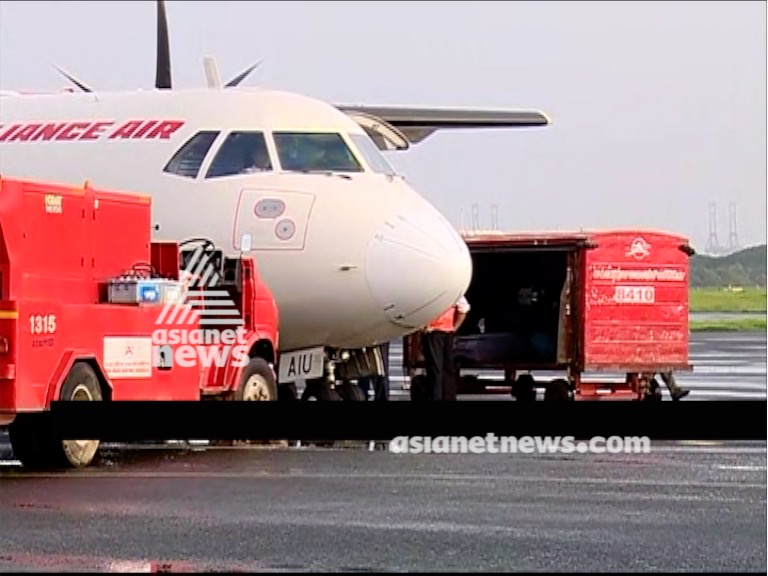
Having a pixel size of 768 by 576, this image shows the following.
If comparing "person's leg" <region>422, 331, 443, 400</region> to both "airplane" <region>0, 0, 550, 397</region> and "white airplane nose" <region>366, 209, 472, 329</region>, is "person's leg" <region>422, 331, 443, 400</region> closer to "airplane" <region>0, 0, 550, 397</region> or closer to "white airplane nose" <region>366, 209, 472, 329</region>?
"airplane" <region>0, 0, 550, 397</region>

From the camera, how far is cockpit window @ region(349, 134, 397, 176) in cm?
1335

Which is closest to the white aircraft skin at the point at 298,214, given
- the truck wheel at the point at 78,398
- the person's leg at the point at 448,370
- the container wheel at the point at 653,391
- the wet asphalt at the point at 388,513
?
the wet asphalt at the point at 388,513

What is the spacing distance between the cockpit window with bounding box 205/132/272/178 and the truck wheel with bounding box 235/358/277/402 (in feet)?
5.74

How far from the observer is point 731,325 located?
147 ft

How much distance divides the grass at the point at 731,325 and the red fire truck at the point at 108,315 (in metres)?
32.0

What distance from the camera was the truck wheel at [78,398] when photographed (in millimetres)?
9705

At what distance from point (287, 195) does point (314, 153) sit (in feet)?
2.17

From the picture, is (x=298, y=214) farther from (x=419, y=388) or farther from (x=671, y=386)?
(x=671, y=386)

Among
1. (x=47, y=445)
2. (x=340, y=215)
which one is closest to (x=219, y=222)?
(x=340, y=215)

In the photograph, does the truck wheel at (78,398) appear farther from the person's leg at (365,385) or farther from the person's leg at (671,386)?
the person's leg at (671,386)

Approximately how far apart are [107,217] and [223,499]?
4052mm

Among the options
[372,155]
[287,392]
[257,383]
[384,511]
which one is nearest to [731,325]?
[372,155]

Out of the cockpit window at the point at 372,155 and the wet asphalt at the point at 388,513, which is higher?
the cockpit window at the point at 372,155

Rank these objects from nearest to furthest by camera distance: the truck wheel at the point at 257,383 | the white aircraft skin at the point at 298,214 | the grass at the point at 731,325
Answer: the truck wheel at the point at 257,383 → the white aircraft skin at the point at 298,214 → the grass at the point at 731,325
